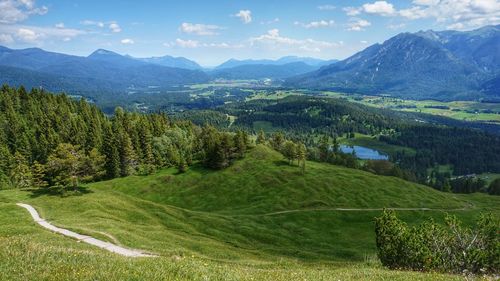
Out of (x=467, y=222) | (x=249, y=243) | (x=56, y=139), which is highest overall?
(x=56, y=139)

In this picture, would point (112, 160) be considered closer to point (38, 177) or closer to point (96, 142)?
point (96, 142)

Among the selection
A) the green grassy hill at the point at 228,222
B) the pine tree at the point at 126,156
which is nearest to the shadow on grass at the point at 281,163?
the green grassy hill at the point at 228,222

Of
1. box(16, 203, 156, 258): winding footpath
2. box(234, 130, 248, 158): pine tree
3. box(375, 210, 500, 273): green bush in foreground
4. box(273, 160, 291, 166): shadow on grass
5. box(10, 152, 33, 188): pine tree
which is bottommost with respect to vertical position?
box(273, 160, 291, 166): shadow on grass

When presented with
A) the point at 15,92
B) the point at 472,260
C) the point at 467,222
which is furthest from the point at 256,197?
the point at 15,92

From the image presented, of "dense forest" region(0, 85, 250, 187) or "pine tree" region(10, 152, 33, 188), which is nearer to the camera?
"pine tree" region(10, 152, 33, 188)

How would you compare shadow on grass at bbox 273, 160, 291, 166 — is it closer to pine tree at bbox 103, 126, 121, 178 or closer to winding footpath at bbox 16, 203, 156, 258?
pine tree at bbox 103, 126, 121, 178

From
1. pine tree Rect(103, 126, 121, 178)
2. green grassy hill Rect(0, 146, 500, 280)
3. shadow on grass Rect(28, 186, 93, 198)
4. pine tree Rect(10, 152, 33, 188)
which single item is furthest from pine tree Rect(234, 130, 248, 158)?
shadow on grass Rect(28, 186, 93, 198)

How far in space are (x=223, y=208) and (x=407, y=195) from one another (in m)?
71.1

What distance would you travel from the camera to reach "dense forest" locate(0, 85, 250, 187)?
147m

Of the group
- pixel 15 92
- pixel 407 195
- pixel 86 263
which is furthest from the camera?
pixel 15 92

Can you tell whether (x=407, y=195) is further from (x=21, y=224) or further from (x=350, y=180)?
(x=21, y=224)

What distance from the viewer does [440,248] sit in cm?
4212

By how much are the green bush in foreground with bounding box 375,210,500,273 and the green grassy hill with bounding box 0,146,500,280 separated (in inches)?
158

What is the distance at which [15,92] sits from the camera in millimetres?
191625
